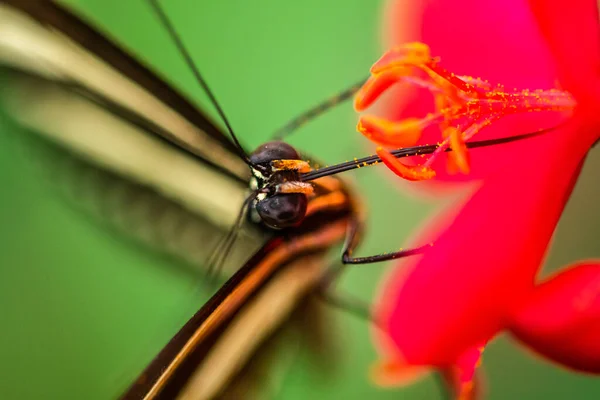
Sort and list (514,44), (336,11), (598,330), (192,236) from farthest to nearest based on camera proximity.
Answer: (192,236) → (336,11) → (514,44) → (598,330)

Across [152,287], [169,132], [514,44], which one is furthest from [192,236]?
[514,44]

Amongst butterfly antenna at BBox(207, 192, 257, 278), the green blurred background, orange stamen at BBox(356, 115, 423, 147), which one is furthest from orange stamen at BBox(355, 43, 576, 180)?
the green blurred background

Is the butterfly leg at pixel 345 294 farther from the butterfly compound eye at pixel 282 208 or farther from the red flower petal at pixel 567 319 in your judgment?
the red flower petal at pixel 567 319

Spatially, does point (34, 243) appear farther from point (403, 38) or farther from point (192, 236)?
point (403, 38)

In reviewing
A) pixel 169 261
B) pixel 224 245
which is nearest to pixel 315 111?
pixel 224 245

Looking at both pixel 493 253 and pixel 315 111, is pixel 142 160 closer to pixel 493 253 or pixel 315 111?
pixel 315 111

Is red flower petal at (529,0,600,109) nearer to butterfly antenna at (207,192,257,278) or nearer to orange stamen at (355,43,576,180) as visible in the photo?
orange stamen at (355,43,576,180)
